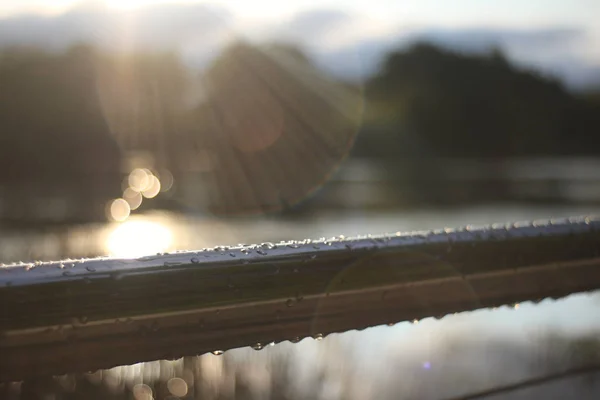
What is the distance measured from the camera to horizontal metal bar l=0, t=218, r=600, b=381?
1124mm

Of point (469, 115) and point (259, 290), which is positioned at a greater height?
point (469, 115)

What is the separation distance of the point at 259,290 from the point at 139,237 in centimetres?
1024

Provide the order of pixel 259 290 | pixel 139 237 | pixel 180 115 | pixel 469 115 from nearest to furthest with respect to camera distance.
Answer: pixel 259 290 → pixel 139 237 → pixel 180 115 → pixel 469 115

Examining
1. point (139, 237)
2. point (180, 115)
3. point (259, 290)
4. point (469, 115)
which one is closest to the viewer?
point (259, 290)

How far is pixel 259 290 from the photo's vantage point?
1325 millimetres

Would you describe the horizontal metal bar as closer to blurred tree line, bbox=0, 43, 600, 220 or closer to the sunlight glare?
the sunlight glare

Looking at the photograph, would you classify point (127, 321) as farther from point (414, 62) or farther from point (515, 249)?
point (414, 62)

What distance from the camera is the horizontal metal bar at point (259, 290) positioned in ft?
3.69

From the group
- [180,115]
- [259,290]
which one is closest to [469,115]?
[180,115]

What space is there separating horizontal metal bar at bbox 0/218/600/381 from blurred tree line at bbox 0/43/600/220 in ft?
70.4

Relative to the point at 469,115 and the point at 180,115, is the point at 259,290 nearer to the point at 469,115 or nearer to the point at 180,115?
the point at 180,115

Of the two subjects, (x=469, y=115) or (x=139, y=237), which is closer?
(x=139, y=237)

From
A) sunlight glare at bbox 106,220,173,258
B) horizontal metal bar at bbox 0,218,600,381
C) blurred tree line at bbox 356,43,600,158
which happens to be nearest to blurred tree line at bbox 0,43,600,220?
blurred tree line at bbox 356,43,600,158

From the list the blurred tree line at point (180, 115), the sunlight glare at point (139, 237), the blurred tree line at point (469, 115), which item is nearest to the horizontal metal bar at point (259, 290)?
the sunlight glare at point (139, 237)
